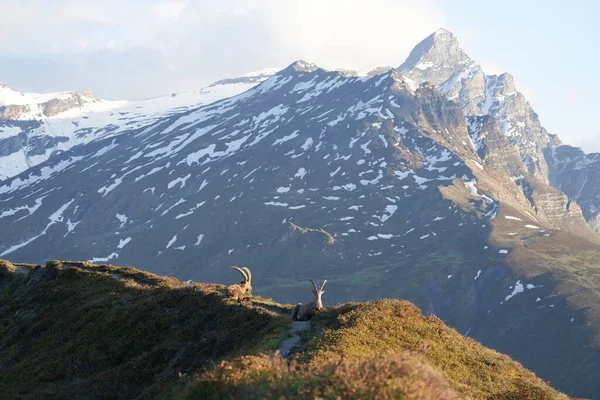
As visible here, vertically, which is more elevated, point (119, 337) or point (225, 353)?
point (225, 353)

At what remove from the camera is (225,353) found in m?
25.4

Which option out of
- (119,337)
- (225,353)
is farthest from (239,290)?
(225,353)

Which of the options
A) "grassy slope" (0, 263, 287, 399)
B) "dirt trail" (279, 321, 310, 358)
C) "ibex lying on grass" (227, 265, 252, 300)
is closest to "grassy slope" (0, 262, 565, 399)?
"grassy slope" (0, 263, 287, 399)

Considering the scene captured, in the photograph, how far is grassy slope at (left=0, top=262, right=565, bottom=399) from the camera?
1285cm

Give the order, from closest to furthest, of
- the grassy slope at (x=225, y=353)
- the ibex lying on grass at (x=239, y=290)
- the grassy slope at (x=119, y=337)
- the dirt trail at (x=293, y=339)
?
the grassy slope at (x=225, y=353), the dirt trail at (x=293, y=339), the grassy slope at (x=119, y=337), the ibex lying on grass at (x=239, y=290)

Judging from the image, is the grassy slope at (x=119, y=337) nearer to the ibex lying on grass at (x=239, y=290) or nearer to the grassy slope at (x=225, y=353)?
the grassy slope at (x=225, y=353)

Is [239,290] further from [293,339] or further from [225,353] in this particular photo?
[293,339]

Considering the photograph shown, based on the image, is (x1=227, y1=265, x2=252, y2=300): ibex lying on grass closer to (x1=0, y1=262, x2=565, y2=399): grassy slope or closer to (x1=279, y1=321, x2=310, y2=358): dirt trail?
(x1=0, y1=262, x2=565, y2=399): grassy slope

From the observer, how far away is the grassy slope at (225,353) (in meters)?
12.9

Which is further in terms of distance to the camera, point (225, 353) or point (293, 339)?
point (225, 353)

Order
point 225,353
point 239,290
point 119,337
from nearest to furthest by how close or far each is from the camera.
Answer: point 225,353
point 119,337
point 239,290

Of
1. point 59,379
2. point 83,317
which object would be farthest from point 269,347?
point 83,317

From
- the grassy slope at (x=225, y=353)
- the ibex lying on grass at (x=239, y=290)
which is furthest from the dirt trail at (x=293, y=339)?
the ibex lying on grass at (x=239, y=290)

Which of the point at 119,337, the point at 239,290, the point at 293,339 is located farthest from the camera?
the point at 239,290
